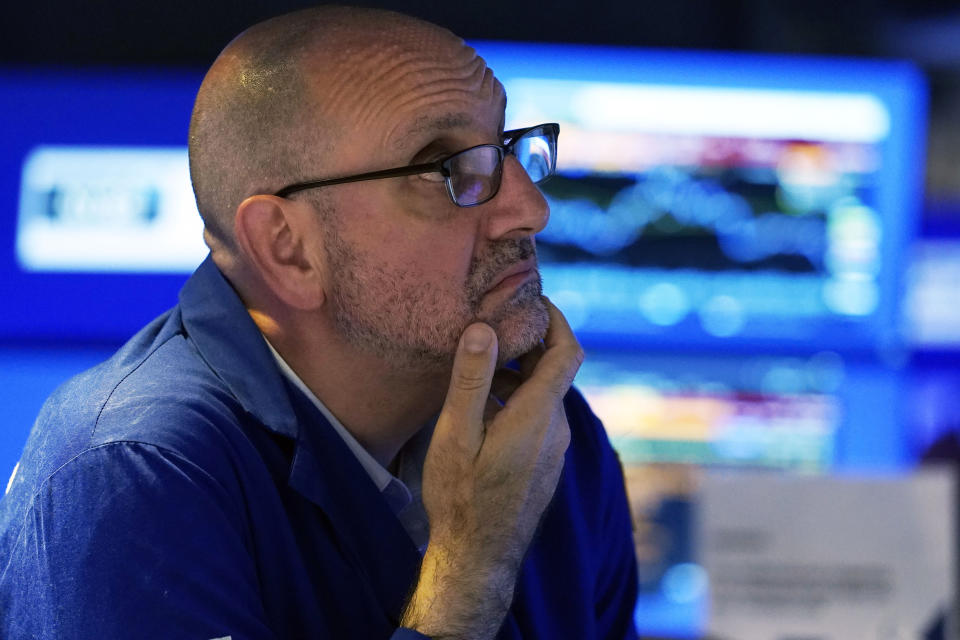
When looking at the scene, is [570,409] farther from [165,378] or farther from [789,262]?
[789,262]

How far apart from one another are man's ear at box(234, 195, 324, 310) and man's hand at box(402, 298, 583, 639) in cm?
21

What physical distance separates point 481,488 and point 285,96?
1.59 ft

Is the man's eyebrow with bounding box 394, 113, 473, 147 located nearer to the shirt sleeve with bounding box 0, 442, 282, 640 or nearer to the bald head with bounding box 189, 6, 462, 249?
the bald head with bounding box 189, 6, 462, 249

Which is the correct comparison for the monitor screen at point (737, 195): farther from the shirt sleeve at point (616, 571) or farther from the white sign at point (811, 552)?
the shirt sleeve at point (616, 571)

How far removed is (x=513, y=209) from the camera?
1260 mm

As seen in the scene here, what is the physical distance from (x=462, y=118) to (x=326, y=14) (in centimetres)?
20

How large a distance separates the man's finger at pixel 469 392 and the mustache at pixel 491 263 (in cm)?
10

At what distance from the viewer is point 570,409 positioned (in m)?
1.43

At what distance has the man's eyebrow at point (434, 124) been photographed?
1228 mm

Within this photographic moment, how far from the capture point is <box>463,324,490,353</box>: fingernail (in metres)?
1.14

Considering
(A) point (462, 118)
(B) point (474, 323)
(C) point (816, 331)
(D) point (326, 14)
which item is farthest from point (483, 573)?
(C) point (816, 331)

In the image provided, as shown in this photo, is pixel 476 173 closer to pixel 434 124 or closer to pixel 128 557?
pixel 434 124

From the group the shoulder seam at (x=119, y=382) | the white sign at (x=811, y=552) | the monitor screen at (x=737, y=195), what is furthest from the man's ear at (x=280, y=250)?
the monitor screen at (x=737, y=195)

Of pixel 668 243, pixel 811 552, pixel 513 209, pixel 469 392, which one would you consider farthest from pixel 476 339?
pixel 668 243
